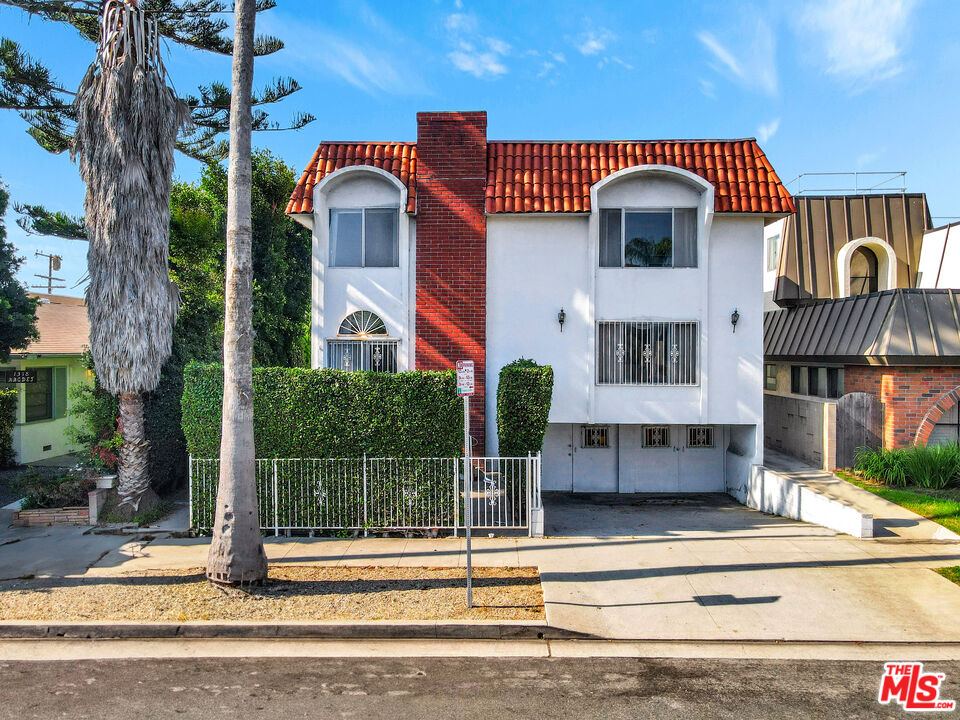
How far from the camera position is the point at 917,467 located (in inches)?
485

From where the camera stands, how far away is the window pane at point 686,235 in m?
12.8

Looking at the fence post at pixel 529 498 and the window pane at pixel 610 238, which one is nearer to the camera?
the fence post at pixel 529 498

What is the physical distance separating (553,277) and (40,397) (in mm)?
15353

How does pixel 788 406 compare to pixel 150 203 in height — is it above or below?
below

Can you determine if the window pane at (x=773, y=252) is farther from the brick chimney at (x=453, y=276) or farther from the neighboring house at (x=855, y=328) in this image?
the brick chimney at (x=453, y=276)

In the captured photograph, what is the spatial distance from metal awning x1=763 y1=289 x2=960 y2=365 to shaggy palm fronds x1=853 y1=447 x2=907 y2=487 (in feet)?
6.28

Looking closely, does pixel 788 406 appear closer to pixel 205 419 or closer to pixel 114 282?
pixel 205 419

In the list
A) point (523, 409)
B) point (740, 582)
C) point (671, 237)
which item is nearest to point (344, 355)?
point (523, 409)

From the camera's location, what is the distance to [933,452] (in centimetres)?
1234

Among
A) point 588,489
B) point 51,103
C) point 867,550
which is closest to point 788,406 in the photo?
point 588,489

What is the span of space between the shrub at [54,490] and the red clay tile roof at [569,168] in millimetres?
6684

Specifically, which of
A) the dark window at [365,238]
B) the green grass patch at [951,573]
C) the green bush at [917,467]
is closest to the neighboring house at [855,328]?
the green bush at [917,467]

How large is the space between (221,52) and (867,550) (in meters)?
17.2

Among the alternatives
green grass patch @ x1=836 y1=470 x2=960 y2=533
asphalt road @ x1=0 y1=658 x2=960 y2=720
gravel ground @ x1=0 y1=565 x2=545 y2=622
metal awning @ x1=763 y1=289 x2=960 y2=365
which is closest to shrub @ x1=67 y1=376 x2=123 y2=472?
gravel ground @ x1=0 y1=565 x2=545 y2=622
